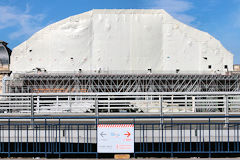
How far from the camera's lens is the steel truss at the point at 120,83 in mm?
45594

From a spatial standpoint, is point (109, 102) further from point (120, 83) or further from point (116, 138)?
point (120, 83)

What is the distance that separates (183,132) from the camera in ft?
30.6

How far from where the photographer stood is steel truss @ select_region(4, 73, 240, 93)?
4559cm

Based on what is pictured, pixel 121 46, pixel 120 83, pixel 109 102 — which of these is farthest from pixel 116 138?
pixel 121 46

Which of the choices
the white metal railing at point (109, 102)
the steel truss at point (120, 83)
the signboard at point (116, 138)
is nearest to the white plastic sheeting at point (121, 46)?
the steel truss at point (120, 83)

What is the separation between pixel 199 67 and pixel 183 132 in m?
45.0

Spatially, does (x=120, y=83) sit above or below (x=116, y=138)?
above

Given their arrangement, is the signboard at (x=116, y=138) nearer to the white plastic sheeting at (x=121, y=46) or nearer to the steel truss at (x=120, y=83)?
the steel truss at (x=120, y=83)

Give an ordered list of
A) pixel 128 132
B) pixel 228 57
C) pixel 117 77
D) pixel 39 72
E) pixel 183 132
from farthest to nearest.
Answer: pixel 228 57
pixel 39 72
pixel 117 77
pixel 183 132
pixel 128 132

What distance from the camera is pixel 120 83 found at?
45375mm

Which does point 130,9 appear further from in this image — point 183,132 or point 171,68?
point 183,132

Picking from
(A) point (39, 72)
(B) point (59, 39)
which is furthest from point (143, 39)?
(A) point (39, 72)

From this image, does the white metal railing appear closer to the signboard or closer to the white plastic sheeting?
the signboard

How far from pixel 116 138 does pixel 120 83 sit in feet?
122
